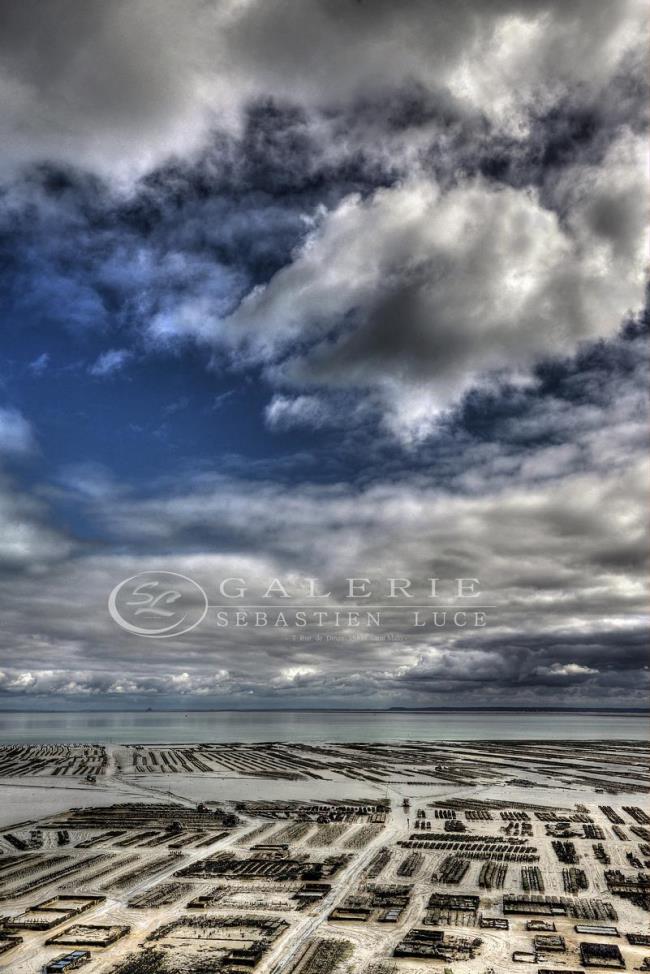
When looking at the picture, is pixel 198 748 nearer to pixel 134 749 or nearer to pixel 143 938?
pixel 134 749

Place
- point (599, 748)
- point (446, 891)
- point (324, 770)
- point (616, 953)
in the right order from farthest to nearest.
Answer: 1. point (599, 748)
2. point (324, 770)
3. point (446, 891)
4. point (616, 953)

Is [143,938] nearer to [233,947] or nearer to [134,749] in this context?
[233,947]

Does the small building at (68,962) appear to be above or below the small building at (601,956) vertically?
below

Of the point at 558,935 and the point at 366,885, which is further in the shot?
the point at 366,885

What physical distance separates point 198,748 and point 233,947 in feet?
531

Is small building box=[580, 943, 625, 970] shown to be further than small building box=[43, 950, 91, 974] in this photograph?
Yes

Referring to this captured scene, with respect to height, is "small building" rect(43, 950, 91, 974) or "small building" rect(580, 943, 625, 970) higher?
"small building" rect(580, 943, 625, 970)

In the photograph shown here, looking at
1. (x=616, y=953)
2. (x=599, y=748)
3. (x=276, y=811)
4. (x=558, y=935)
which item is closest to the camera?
(x=616, y=953)

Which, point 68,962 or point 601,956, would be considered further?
point 601,956

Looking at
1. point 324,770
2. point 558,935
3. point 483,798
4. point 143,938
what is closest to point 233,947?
point 143,938

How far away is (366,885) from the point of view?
53.8m

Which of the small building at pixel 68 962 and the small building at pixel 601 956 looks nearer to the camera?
the small building at pixel 68 962

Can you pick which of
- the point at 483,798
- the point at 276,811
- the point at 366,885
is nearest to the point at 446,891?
the point at 366,885

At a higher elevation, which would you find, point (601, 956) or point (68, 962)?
point (601, 956)
